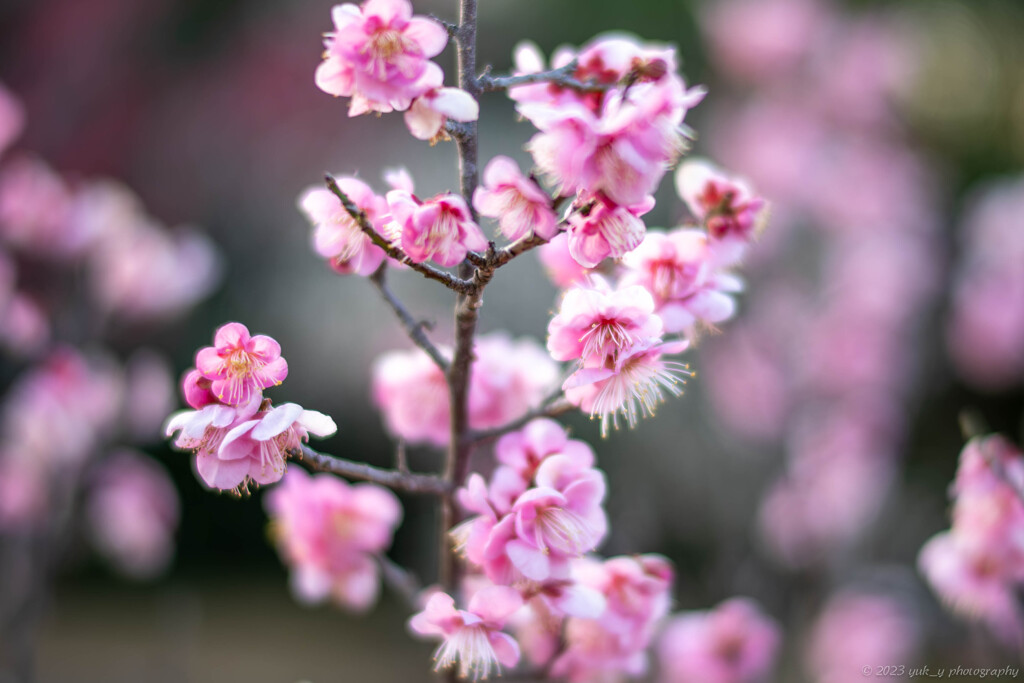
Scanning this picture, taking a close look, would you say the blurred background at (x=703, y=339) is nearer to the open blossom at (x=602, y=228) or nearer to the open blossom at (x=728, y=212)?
the open blossom at (x=728, y=212)

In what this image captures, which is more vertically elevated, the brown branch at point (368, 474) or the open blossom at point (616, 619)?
the brown branch at point (368, 474)

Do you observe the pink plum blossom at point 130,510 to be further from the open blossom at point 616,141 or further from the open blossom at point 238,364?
the open blossom at point 616,141

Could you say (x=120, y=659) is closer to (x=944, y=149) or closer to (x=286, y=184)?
(x=286, y=184)

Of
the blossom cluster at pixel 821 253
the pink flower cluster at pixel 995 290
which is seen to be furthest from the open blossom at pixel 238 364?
the pink flower cluster at pixel 995 290

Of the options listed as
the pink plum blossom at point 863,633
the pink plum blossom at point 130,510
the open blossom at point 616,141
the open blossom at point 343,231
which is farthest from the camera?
the pink plum blossom at point 863,633

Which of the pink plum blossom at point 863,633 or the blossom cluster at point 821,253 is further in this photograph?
the blossom cluster at point 821,253

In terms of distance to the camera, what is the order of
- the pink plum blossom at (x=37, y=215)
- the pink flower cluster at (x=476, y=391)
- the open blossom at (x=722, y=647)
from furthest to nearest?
the pink plum blossom at (x=37, y=215) → the open blossom at (x=722, y=647) → the pink flower cluster at (x=476, y=391)


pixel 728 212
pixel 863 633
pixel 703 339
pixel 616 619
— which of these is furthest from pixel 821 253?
pixel 616 619

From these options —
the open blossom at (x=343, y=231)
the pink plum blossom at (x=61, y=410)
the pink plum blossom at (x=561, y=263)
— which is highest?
the pink plum blossom at (x=61, y=410)
